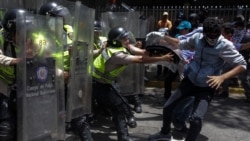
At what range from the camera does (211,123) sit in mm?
6711

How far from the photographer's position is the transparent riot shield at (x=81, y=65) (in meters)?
4.47

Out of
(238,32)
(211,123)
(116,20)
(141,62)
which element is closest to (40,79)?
(141,62)

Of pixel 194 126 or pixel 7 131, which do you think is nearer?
pixel 7 131

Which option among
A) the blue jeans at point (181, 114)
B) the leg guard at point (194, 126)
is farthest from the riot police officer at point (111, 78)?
the blue jeans at point (181, 114)

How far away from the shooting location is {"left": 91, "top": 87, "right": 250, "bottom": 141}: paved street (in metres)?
5.91

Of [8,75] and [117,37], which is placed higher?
[117,37]

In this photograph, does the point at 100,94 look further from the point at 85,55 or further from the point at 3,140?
the point at 3,140

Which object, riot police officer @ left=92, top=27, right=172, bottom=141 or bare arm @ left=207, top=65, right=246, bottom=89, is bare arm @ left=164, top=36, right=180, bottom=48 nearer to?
riot police officer @ left=92, top=27, right=172, bottom=141

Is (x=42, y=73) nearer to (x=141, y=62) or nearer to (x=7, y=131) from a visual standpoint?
(x=7, y=131)

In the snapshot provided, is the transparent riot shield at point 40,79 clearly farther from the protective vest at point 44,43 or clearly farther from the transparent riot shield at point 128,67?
the transparent riot shield at point 128,67

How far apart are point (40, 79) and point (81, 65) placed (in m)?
0.78

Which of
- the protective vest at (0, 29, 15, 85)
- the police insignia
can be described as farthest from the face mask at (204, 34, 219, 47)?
the protective vest at (0, 29, 15, 85)

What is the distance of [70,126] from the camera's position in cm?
482

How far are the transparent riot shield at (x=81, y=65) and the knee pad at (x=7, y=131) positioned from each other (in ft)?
2.35
